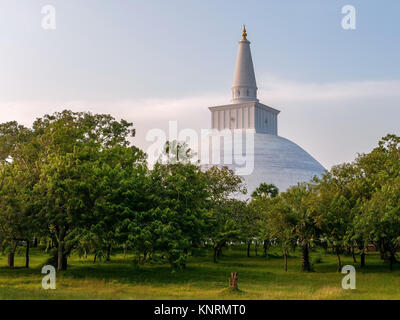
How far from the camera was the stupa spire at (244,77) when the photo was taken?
86.1 meters

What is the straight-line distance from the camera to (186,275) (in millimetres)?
31453

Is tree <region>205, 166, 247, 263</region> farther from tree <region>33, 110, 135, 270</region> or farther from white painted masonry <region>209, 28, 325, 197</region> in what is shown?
white painted masonry <region>209, 28, 325, 197</region>

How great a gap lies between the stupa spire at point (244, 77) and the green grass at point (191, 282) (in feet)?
159

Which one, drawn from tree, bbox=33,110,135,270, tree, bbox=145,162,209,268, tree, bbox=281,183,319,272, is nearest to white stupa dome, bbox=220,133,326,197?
tree, bbox=281,183,319,272

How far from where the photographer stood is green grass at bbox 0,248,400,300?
73.3 feet

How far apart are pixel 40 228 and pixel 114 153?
19.8 feet

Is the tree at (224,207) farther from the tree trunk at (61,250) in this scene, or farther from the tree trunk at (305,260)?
the tree trunk at (61,250)

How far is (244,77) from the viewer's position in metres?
86.4

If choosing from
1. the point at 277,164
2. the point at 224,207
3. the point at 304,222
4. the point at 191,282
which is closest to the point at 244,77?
the point at 277,164

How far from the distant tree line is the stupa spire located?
48047 mm

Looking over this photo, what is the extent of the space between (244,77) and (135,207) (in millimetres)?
59642

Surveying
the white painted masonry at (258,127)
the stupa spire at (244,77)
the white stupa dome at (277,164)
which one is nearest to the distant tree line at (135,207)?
the white stupa dome at (277,164)
